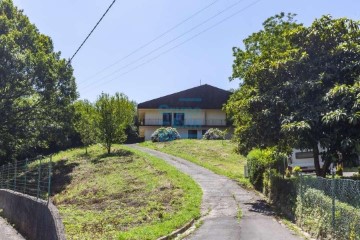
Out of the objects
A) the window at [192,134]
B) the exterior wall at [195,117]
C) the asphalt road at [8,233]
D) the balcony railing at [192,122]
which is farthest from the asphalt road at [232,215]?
the window at [192,134]

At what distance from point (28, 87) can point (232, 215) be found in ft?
69.3

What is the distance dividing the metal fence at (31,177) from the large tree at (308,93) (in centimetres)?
753

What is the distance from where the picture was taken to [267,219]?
46.8ft

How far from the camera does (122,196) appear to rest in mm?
19250

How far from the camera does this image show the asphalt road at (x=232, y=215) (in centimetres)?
1193

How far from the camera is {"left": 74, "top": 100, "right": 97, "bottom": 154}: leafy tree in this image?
35.1 m

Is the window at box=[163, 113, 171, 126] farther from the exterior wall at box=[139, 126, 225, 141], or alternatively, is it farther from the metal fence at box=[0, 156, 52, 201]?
the metal fence at box=[0, 156, 52, 201]

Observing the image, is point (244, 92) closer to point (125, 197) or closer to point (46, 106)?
point (125, 197)

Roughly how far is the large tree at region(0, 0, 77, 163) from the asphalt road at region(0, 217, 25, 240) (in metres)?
16.3

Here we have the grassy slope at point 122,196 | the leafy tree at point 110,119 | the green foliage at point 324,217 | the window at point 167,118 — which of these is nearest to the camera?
the green foliage at point 324,217

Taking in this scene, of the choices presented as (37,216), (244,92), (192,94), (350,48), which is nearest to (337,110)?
(350,48)

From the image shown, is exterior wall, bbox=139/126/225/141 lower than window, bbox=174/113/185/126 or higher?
lower

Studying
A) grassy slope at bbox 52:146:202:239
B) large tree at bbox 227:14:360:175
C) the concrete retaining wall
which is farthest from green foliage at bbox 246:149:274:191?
the concrete retaining wall

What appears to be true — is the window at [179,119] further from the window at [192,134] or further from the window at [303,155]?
the window at [303,155]
